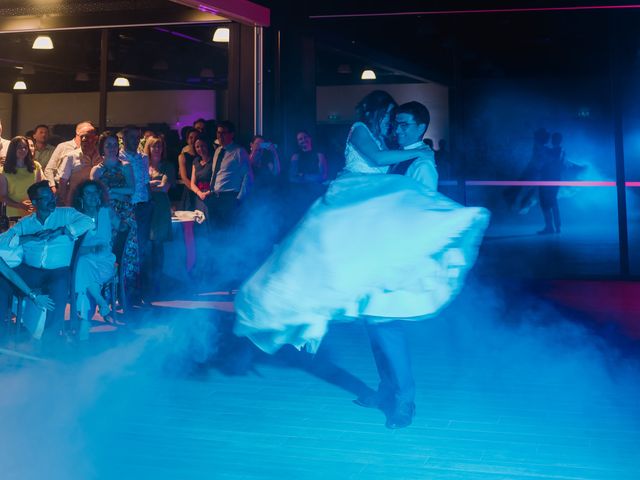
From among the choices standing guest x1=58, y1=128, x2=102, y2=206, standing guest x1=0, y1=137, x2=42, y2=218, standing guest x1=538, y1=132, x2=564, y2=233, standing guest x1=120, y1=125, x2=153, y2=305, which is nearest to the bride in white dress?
standing guest x1=120, y1=125, x2=153, y2=305

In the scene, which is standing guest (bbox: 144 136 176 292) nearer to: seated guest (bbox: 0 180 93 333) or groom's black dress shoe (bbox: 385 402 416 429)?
seated guest (bbox: 0 180 93 333)

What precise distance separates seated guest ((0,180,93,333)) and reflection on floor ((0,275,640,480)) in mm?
459

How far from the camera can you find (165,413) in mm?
4027

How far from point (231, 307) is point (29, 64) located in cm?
1263


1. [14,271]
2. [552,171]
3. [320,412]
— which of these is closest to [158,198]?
[14,271]

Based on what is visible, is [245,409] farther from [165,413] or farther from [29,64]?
[29,64]

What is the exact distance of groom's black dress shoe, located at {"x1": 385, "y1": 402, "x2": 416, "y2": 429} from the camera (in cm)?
378

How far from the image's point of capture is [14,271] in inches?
206

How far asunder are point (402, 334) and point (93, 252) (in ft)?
9.16

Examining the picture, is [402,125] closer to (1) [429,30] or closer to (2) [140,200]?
(2) [140,200]

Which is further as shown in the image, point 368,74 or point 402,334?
point 368,74

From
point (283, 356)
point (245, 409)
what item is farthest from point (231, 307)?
point (245, 409)

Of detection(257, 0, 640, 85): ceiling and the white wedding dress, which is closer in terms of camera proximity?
the white wedding dress

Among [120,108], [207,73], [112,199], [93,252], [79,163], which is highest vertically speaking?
[207,73]
